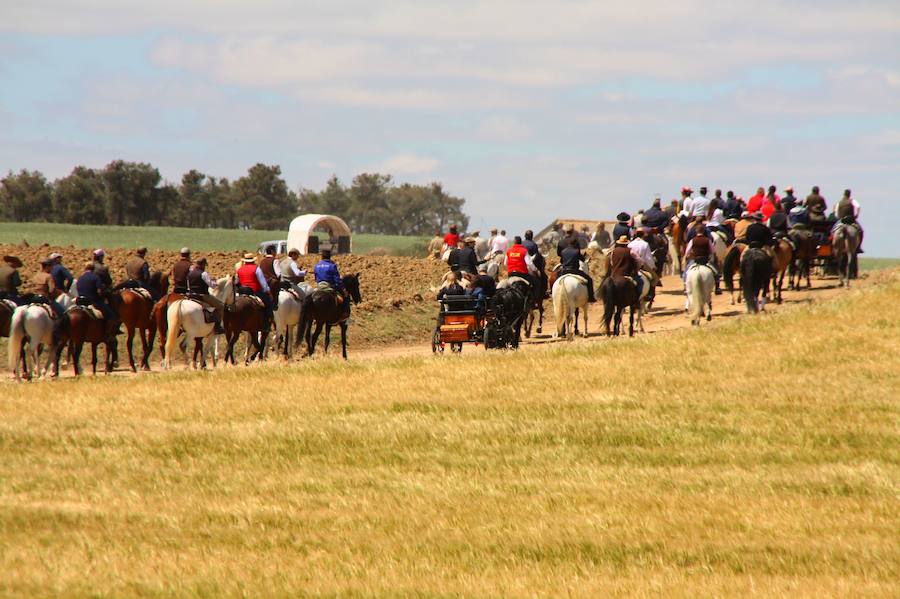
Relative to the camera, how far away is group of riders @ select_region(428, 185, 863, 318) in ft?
94.0

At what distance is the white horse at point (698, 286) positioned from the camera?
29.8 metres

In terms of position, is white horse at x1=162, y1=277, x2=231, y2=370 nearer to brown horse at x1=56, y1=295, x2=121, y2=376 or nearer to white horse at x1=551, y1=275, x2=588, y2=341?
brown horse at x1=56, y1=295, x2=121, y2=376

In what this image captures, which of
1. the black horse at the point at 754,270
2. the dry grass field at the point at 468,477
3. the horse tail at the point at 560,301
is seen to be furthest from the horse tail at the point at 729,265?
the dry grass field at the point at 468,477

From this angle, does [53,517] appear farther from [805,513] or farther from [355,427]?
[805,513]

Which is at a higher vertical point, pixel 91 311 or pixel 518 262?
pixel 518 262

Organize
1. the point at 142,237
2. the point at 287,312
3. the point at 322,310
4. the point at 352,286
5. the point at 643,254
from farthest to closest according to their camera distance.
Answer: the point at 142,237 → the point at 643,254 → the point at 352,286 → the point at 322,310 → the point at 287,312

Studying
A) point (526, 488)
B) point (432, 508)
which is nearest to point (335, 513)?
point (432, 508)

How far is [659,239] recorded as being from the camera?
36750mm

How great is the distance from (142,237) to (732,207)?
5994cm

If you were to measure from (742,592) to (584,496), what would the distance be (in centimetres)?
354

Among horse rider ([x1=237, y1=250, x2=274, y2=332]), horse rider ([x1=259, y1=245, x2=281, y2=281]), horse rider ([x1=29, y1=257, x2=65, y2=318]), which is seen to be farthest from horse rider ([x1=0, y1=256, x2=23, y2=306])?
horse rider ([x1=259, y1=245, x2=281, y2=281])

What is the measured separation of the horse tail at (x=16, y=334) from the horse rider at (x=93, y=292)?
4.24 ft

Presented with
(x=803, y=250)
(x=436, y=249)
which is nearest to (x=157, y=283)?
(x=803, y=250)

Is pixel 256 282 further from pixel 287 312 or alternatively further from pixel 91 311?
pixel 91 311
